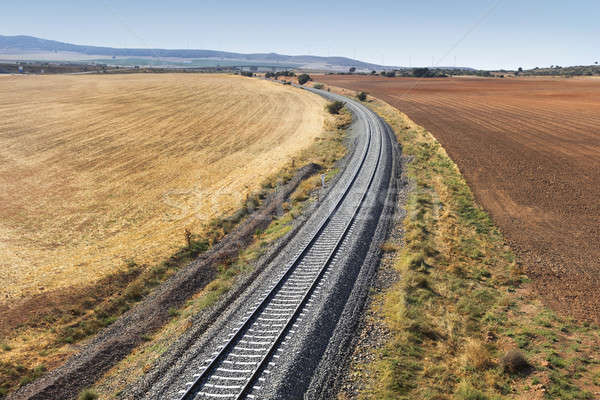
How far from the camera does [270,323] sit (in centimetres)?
1259

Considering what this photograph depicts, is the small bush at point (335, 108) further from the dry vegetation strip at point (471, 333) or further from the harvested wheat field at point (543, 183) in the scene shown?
the dry vegetation strip at point (471, 333)

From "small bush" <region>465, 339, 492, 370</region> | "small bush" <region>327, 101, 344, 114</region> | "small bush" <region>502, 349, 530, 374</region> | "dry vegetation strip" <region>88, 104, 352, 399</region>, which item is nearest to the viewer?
"small bush" <region>502, 349, 530, 374</region>

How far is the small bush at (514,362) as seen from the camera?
10.6 m

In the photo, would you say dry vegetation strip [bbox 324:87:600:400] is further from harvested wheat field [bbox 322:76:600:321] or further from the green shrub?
the green shrub

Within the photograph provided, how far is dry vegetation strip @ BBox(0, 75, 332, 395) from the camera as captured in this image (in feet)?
48.0

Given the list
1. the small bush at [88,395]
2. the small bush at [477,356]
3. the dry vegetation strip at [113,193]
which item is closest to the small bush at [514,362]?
the small bush at [477,356]

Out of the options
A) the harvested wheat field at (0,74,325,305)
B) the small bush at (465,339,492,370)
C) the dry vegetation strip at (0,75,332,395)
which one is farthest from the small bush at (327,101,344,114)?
the small bush at (465,339,492,370)

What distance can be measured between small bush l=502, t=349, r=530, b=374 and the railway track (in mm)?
6257

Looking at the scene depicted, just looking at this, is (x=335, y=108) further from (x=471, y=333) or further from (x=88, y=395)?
(x=88, y=395)

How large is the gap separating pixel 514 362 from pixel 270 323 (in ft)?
24.7

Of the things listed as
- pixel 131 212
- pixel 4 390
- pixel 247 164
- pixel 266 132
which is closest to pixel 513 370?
pixel 4 390

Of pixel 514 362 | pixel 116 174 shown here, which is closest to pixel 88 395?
pixel 514 362

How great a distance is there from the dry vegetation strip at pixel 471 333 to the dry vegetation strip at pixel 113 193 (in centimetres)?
1082

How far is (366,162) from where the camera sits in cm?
3328
